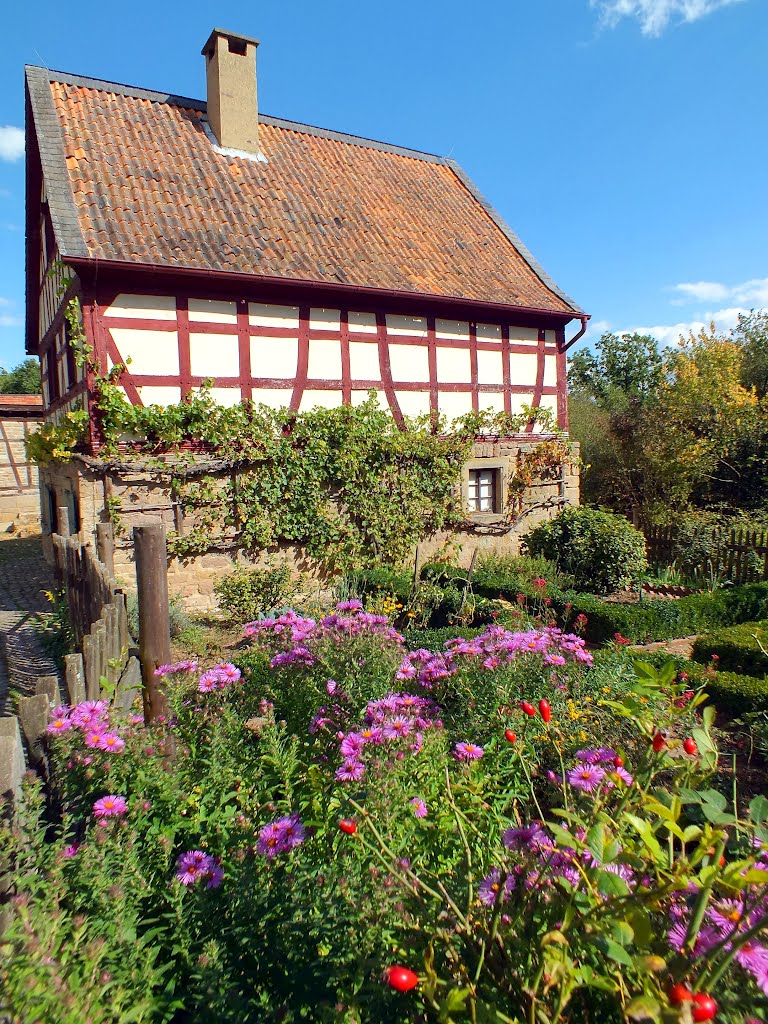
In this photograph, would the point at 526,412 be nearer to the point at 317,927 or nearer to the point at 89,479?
the point at 89,479

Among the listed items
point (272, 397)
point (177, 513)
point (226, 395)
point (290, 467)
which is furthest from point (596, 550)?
point (177, 513)

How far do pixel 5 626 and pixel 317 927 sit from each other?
806cm

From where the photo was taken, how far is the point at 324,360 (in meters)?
9.94

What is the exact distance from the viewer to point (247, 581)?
30.1ft

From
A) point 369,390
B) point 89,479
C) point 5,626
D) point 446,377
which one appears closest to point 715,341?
point 446,377

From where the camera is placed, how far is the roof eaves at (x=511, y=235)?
39.8 ft

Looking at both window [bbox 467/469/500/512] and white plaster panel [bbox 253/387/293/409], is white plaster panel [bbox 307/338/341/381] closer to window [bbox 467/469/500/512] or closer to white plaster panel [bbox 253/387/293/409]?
white plaster panel [bbox 253/387/293/409]

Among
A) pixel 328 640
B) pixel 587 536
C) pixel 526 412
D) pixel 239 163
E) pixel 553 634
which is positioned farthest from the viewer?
pixel 526 412

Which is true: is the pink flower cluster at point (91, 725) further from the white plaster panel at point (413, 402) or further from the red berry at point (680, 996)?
the white plaster panel at point (413, 402)

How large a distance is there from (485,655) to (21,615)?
26.6 feet

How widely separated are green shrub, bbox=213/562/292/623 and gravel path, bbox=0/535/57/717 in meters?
2.32

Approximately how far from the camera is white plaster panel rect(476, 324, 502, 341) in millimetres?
11367

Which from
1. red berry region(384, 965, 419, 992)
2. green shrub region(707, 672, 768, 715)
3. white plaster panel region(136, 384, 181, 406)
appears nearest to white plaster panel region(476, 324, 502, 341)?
white plaster panel region(136, 384, 181, 406)

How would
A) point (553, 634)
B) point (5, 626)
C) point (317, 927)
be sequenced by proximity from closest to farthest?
1. point (317, 927)
2. point (553, 634)
3. point (5, 626)
